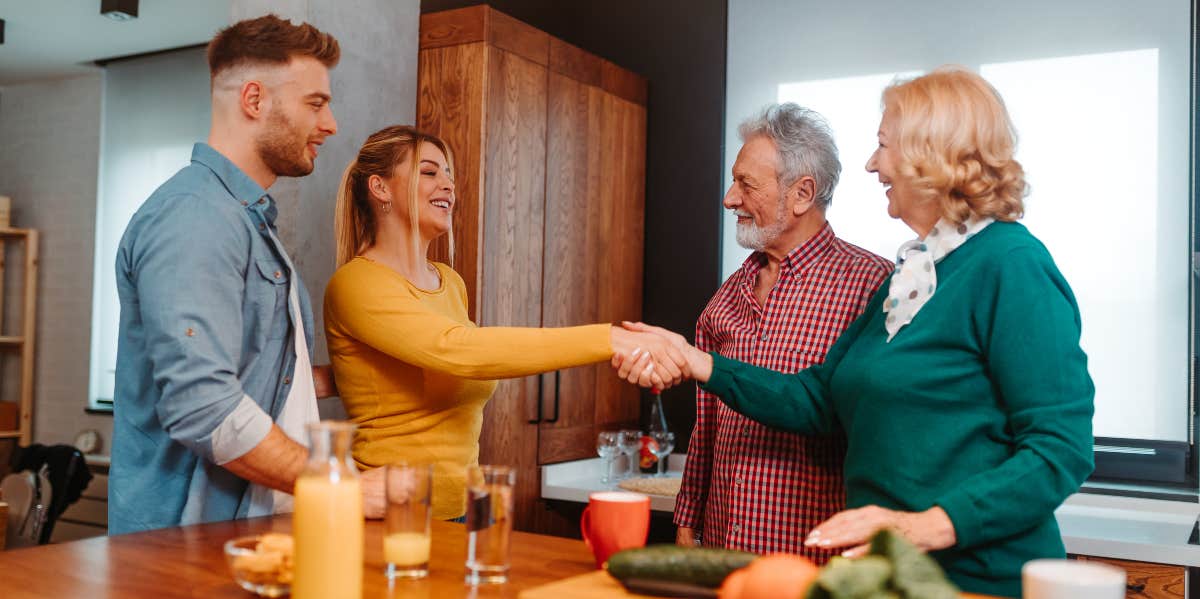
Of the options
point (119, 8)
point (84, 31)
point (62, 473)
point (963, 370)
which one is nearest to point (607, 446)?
point (963, 370)

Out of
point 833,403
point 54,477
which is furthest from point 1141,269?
point 54,477

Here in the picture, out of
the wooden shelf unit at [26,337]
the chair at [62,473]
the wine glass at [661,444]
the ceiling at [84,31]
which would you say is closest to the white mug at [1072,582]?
the wine glass at [661,444]

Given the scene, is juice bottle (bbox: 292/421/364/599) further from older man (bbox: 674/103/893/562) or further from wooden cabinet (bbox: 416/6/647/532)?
wooden cabinet (bbox: 416/6/647/532)

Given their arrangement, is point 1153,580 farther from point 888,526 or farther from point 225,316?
point 225,316

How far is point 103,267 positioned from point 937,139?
17.7 feet

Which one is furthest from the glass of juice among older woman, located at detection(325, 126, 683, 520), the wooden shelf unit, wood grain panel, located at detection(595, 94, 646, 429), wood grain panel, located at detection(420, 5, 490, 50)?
the wooden shelf unit

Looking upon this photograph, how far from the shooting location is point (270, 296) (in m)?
1.77

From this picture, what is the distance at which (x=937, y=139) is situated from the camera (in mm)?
1550

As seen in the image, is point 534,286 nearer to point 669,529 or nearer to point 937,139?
point 669,529

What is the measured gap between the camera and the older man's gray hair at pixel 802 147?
6.99ft

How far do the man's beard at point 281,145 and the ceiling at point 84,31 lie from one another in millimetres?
3391

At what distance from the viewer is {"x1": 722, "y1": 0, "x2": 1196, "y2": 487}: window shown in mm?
2945

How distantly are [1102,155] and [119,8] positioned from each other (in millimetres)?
4212

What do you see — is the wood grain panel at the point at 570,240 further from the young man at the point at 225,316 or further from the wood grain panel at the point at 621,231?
the young man at the point at 225,316
